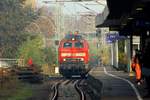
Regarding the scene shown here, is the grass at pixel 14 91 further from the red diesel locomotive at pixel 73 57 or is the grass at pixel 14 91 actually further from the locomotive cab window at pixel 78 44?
the locomotive cab window at pixel 78 44

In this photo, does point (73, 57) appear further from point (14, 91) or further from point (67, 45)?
point (14, 91)

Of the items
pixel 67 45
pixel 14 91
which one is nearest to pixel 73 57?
pixel 67 45

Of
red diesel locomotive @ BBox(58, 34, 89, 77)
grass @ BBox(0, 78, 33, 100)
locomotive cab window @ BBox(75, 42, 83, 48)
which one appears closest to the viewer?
grass @ BBox(0, 78, 33, 100)

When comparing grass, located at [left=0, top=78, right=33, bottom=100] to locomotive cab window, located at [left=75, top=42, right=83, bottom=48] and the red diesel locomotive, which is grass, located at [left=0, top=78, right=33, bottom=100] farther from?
locomotive cab window, located at [left=75, top=42, right=83, bottom=48]

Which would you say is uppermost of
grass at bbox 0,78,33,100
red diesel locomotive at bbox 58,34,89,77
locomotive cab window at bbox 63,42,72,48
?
locomotive cab window at bbox 63,42,72,48

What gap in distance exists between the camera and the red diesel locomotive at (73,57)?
48312 mm

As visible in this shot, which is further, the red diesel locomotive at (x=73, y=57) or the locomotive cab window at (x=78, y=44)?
the locomotive cab window at (x=78, y=44)

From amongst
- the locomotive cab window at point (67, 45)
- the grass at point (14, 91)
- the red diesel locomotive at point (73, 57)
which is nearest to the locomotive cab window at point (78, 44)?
the red diesel locomotive at point (73, 57)

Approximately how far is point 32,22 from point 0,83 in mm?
67531

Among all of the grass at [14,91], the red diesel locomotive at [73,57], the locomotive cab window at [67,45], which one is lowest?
the grass at [14,91]

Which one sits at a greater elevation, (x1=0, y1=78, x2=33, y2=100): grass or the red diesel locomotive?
the red diesel locomotive

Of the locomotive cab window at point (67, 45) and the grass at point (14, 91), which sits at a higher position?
the locomotive cab window at point (67, 45)

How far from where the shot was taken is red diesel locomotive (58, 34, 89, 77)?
48.3 m

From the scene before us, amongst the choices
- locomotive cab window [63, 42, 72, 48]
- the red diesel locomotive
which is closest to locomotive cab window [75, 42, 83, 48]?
the red diesel locomotive
